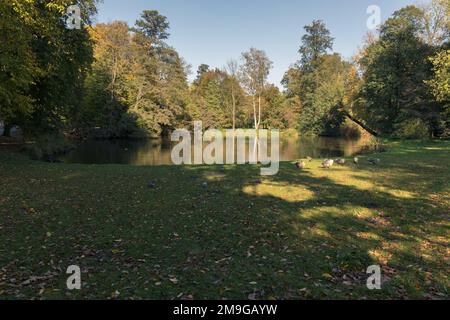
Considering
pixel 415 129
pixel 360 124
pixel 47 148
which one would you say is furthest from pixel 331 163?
pixel 360 124

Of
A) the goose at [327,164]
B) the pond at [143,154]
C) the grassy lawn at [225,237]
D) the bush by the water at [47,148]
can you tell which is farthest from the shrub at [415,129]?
the bush by the water at [47,148]

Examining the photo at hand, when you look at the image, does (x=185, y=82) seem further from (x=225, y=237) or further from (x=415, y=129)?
(x=225, y=237)

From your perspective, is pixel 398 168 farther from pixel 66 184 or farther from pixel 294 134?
pixel 294 134

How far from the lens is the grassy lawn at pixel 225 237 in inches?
208

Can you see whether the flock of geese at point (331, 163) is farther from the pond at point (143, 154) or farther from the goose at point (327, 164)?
the pond at point (143, 154)

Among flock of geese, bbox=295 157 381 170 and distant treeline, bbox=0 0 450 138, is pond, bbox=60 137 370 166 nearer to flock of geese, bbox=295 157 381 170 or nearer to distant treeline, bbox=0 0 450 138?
distant treeline, bbox=0 0 450 138

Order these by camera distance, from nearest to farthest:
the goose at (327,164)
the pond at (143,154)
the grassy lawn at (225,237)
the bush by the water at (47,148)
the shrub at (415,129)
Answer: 1. the grassy lawn at (225,237)
2. the goose at (327,164)
3. the bush by the water at (47,148)
4. the pond at (143,154)
5. the shrub at (415,129)

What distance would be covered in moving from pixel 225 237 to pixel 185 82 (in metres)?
53.5

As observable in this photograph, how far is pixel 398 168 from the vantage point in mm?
16812

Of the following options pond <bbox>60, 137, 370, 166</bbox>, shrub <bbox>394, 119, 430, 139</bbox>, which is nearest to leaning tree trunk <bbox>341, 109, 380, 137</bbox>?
pond <bbox>60, 137, 370, 166</bbox>

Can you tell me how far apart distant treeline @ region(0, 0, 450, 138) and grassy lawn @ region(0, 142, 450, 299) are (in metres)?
7.72

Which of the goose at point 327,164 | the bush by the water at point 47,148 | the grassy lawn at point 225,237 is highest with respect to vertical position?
the bush by the water at point 47,148

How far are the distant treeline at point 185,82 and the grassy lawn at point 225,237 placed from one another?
772 centimetres

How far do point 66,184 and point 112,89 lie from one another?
3980cm
